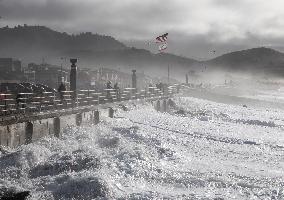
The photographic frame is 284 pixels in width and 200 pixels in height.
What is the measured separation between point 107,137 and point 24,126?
468 cm

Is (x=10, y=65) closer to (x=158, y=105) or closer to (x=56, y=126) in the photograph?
(x=158, y=105)

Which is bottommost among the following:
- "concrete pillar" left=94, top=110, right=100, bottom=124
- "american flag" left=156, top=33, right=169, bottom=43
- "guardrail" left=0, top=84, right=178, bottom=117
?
"concrete pillar" left=94, top=110, right=100, bottom=124

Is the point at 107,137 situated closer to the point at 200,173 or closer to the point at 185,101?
the point at 200,173

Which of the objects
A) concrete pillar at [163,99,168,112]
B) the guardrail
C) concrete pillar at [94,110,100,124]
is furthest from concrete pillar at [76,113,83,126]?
concrete pillar at [163,99,168,112]

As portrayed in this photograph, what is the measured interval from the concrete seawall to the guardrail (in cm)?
50

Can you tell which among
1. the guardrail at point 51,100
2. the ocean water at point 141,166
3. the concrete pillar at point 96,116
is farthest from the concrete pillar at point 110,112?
the ocean water at point 141,166

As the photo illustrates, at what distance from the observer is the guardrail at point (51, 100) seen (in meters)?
19.6

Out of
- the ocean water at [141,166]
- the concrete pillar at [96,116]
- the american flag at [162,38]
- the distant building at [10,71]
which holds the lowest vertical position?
the ocean water at [141,166]

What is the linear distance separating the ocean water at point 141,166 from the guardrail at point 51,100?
66.1 inches

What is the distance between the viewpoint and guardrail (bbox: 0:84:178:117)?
771 inches

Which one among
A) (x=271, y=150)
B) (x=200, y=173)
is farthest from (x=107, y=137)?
(x=271, y=150)

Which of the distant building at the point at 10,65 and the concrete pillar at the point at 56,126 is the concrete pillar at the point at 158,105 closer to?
the concrete pillar at the point at 56,126

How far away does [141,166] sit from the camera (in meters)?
16.5

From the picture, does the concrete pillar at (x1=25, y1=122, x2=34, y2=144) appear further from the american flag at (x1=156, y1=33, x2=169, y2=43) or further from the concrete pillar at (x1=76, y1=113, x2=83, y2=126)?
the american flag at (x1=156, y1=33, x2=169, y2=43)
